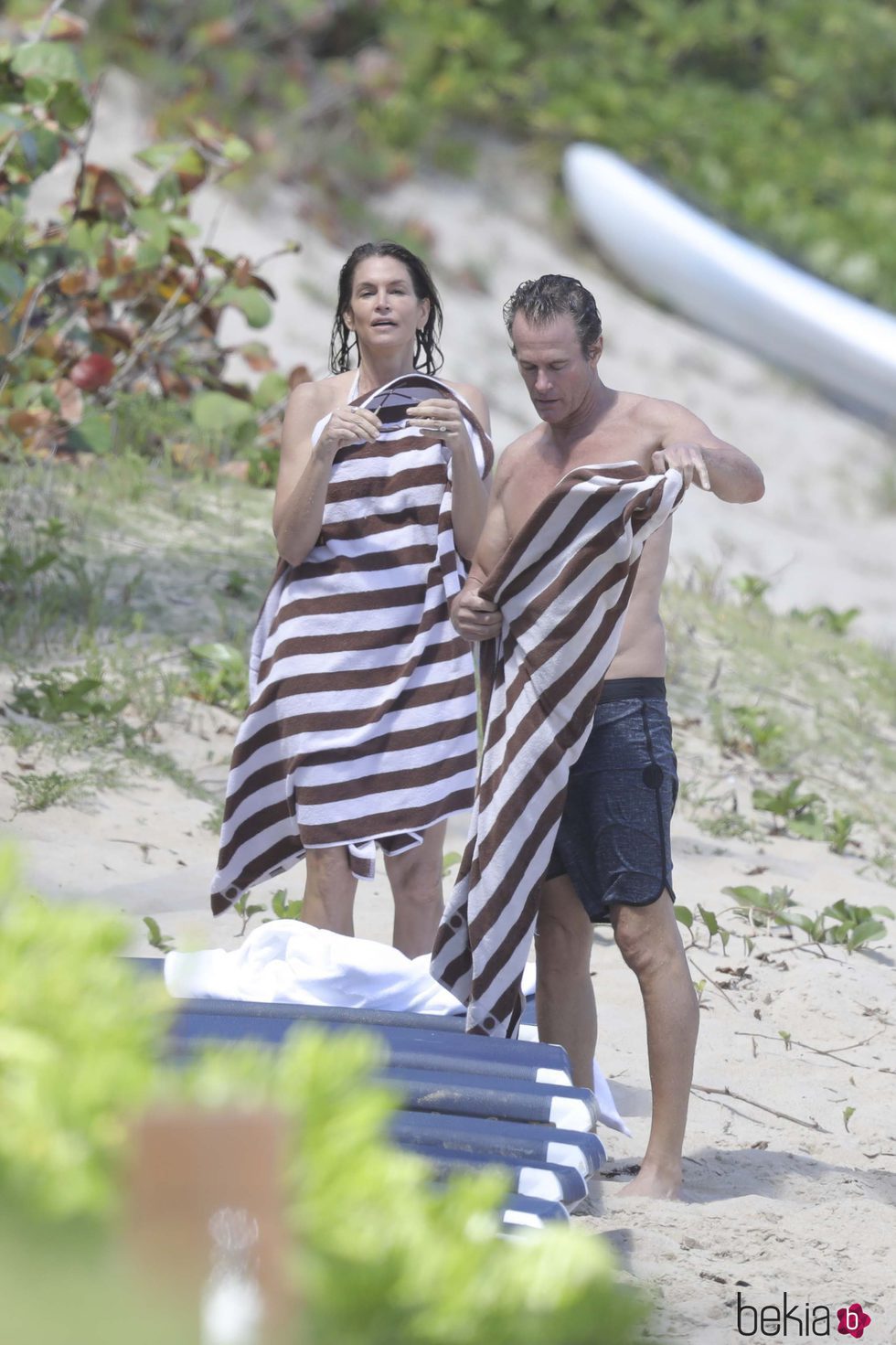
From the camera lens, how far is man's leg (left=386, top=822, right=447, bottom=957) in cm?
352

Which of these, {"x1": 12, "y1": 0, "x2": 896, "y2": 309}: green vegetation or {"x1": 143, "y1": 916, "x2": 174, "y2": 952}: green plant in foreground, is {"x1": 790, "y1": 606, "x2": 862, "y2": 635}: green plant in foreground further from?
{"x1": 12, "y1": 0, "x2": 896, "y2": 309}: green vegetation

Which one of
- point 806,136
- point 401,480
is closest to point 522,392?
point 806,136

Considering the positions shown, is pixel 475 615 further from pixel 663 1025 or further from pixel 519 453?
pixel 663 1025

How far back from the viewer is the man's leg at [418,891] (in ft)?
11.6

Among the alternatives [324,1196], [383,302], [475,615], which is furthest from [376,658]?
[324,1196]

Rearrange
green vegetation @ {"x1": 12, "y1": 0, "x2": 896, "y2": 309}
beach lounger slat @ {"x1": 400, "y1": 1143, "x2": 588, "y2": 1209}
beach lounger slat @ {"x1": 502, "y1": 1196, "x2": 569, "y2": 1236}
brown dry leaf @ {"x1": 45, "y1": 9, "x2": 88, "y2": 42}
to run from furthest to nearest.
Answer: green vegetation @ {"x1": 12, "y1": 0, "x2": 896, "y2": 309}, brown dry leaf @ {"x1": 45, "y1": 9, "x2": 88, "y2": 42}, beach lounger slat @ {"x1": 400, "y1": 1143, "x2": 588, "y2": 1209}, beach lounger slat @ {"x1": 502, "y1": 1196, "x2": 569, "y2": 1236}

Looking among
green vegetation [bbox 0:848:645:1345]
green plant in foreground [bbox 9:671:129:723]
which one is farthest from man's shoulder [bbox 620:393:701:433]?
green plant in foreground [bbox 9:671:129:723]

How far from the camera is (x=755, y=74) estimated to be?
13.6 meters

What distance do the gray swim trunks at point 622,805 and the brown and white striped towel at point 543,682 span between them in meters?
0.08

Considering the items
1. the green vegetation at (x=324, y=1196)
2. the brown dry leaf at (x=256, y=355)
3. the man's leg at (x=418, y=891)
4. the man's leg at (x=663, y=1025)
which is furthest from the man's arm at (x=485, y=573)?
the brown dry leaf at (x=256, y=355)

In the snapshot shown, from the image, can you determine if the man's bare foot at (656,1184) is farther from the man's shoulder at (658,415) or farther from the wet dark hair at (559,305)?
the wet dark hair at (559,305)

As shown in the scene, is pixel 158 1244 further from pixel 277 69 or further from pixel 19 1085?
pixel 277 69

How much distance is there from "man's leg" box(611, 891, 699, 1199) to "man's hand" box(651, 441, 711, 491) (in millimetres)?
727

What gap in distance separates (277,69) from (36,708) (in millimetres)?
7623
